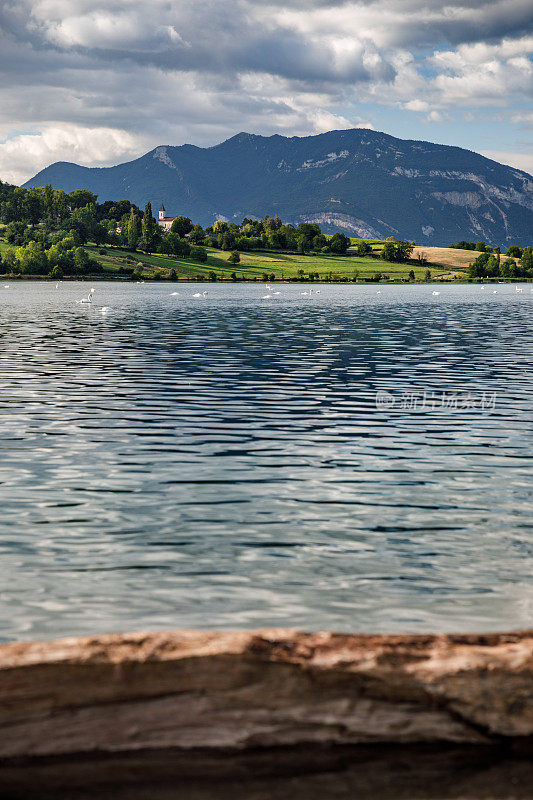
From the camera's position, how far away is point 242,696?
611 cm

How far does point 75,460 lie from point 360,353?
33.7 meters

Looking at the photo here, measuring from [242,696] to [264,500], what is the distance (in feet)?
36.6

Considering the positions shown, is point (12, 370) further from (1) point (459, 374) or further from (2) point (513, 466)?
(2) point (513, 466)

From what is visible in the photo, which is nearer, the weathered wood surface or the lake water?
the weathered wood surface

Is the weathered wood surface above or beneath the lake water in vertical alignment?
above

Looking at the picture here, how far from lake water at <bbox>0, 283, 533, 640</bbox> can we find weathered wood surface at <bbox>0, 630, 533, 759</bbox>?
4584mm

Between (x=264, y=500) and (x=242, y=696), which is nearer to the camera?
(x=242, y=696)

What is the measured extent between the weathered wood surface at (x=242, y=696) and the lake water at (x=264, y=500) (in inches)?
180

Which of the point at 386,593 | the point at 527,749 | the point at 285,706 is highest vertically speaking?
the point at 285,706

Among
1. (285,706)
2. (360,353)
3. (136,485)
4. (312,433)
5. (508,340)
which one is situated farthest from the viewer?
(508,340)

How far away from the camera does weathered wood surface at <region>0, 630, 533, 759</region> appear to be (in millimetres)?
6059

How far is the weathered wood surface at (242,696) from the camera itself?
239 inches

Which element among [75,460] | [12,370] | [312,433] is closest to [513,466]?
[312,433]

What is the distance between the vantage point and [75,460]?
20875 millimetres
